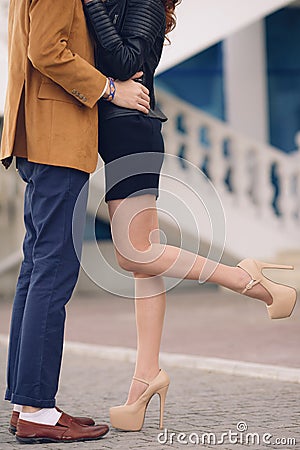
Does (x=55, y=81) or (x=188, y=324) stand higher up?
(x=55, y=81)

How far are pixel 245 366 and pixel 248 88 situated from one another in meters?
8.10

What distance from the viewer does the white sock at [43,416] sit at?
3.90m

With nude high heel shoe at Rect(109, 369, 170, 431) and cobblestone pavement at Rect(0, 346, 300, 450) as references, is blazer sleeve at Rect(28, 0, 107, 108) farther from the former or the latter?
cobblestone pavement at Rect(0, 346, 300, 450)

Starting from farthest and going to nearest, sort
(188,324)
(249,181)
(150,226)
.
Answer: (249,181)
(188,324)
(150,226)

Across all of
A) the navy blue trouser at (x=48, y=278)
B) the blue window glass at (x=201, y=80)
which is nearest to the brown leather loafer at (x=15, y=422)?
the navy blue trouser at (x=48, y=278)

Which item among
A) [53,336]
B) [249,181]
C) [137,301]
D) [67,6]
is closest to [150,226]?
[137,301]

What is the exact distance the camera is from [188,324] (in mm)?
8633

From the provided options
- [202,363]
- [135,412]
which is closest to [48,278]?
[135,412]

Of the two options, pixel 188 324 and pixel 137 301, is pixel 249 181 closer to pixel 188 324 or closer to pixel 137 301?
pixel 188 324

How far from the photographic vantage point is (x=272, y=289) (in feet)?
13.5

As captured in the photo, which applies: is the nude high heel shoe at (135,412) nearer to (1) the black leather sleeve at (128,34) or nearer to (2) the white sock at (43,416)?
(2) the white sock at (43,416)

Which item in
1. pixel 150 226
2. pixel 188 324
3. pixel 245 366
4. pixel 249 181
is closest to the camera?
pixel 150 226

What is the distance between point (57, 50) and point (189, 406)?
1686 mm

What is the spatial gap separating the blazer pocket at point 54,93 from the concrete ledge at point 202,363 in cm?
206
